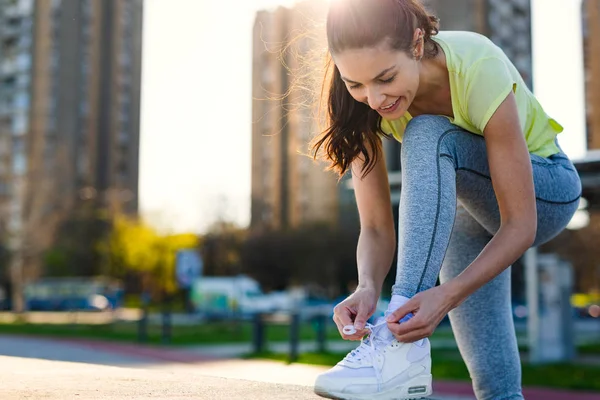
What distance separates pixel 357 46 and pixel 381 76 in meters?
0.10

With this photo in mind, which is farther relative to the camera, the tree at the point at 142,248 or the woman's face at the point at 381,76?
the tree at the point at 142,248

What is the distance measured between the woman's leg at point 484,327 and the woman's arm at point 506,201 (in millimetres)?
502

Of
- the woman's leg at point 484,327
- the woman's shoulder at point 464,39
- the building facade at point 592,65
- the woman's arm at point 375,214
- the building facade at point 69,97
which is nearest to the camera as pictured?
the woman's shoulder at point 464,39

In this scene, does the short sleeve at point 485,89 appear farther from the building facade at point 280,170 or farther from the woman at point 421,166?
the building facade at point 280,170

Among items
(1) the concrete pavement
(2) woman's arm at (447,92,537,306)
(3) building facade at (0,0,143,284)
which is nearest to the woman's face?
(2) woman's arm at (447,92,537,306)

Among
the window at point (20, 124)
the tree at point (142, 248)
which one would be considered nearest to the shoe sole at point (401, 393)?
the tree at point (142, 248)

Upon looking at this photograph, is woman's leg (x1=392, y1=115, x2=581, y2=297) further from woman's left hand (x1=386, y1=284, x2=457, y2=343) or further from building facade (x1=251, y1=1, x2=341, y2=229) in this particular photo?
building facade (x1=251, y1=1, x2=341, y2=229)

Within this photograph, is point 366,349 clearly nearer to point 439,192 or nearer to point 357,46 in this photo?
point 439,192

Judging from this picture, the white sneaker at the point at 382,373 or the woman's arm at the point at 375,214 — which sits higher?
the woman's arm at the point at 375,214

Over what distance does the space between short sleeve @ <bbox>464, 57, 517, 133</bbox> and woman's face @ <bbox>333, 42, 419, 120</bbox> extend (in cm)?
14

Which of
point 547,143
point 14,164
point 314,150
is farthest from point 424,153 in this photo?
point 14,164

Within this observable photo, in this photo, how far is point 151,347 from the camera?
15367mm

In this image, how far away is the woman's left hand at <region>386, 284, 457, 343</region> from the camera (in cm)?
182

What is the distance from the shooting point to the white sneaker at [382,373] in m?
1.87
